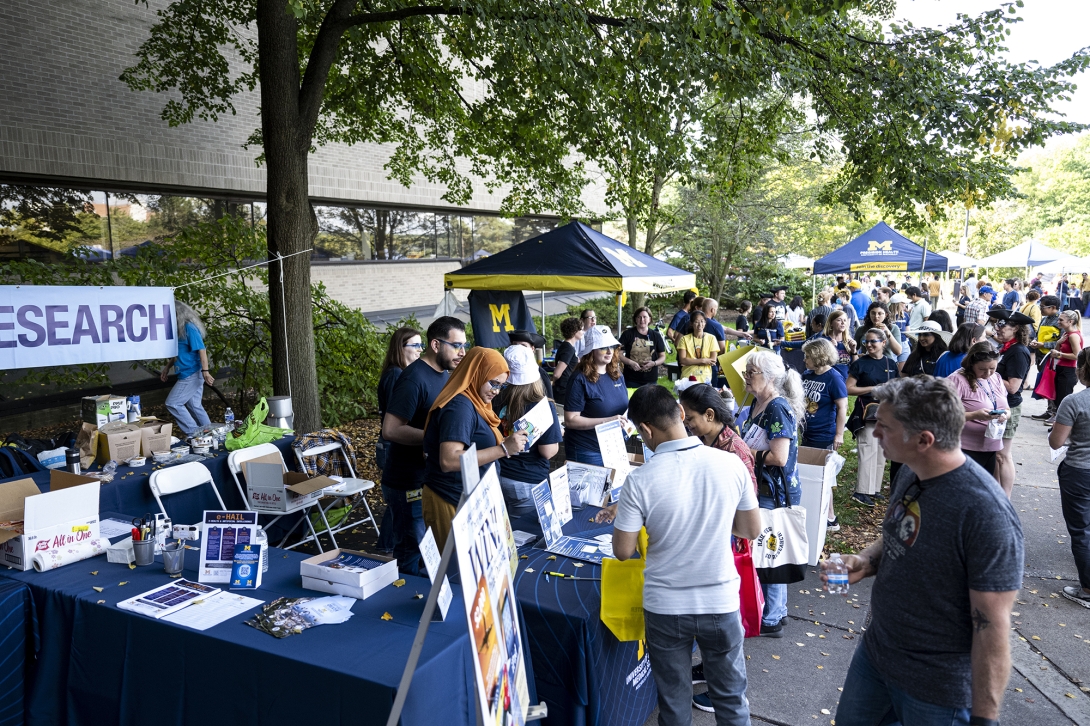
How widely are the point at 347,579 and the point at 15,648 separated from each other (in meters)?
1.53

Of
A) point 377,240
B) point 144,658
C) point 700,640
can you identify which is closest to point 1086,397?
point 700,640

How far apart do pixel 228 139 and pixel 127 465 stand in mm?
9113

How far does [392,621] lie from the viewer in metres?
2.76

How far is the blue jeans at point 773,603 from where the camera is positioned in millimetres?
4363

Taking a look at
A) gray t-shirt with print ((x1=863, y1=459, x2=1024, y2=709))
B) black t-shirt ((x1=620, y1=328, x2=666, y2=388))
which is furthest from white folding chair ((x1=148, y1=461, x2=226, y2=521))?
black t-shirt ((x1=620, y1=328, x2=666, y2=388))

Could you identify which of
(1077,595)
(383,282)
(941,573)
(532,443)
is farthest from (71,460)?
(383,282)

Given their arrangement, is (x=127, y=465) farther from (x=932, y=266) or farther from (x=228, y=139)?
(x=932, y=266)

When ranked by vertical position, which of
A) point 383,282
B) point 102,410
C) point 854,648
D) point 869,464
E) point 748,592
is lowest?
point 854,648

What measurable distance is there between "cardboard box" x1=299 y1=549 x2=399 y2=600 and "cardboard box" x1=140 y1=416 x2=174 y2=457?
121 inches

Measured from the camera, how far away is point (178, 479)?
502cm

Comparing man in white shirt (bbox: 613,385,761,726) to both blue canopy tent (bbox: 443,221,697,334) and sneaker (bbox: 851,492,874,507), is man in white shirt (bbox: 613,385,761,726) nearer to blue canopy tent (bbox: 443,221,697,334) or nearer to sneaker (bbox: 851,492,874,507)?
blue canopy tent (bbox: 443,221,697,334)

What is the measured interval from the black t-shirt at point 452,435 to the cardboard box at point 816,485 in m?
2.26

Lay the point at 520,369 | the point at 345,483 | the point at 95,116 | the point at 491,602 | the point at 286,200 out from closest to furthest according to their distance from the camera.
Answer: the point at 491,602, the point at 520,369, the point at 345,483, the point at 286,200, the point at 95,116

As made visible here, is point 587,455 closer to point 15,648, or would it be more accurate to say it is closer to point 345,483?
point 345,483
